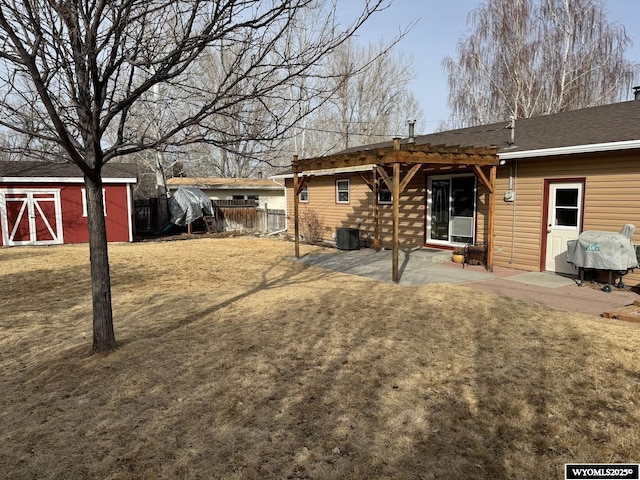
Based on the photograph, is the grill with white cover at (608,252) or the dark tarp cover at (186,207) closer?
the grill with white cover at (608,252)

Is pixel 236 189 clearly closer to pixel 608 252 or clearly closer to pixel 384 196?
pixel 384 196

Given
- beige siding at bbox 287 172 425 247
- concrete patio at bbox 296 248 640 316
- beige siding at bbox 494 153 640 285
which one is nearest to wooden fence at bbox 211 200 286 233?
beige siding at bbox 287 172 425 247

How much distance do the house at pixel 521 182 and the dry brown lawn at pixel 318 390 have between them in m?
2.95

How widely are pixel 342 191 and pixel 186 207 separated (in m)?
8.59

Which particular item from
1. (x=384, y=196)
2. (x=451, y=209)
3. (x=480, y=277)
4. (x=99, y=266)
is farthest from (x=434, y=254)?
(x=99, y=266)

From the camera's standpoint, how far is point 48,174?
1595 cm

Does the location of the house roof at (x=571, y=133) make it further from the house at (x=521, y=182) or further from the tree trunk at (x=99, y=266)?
the tree trunk at (x=99, y=266)

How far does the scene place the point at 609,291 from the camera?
23.6 feet

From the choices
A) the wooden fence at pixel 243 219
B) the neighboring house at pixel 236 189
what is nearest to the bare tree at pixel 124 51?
the wooden fence at pixel 243 219

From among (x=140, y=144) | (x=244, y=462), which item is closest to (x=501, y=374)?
(x=244, y=462)

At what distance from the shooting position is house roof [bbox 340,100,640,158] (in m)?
7.53

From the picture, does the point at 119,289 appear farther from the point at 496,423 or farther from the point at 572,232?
the point at 572,232

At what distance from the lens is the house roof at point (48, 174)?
15.6 metres

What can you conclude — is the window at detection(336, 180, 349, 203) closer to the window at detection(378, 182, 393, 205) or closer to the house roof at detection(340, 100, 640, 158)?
the window at detection(378, 182, 393, 205)
